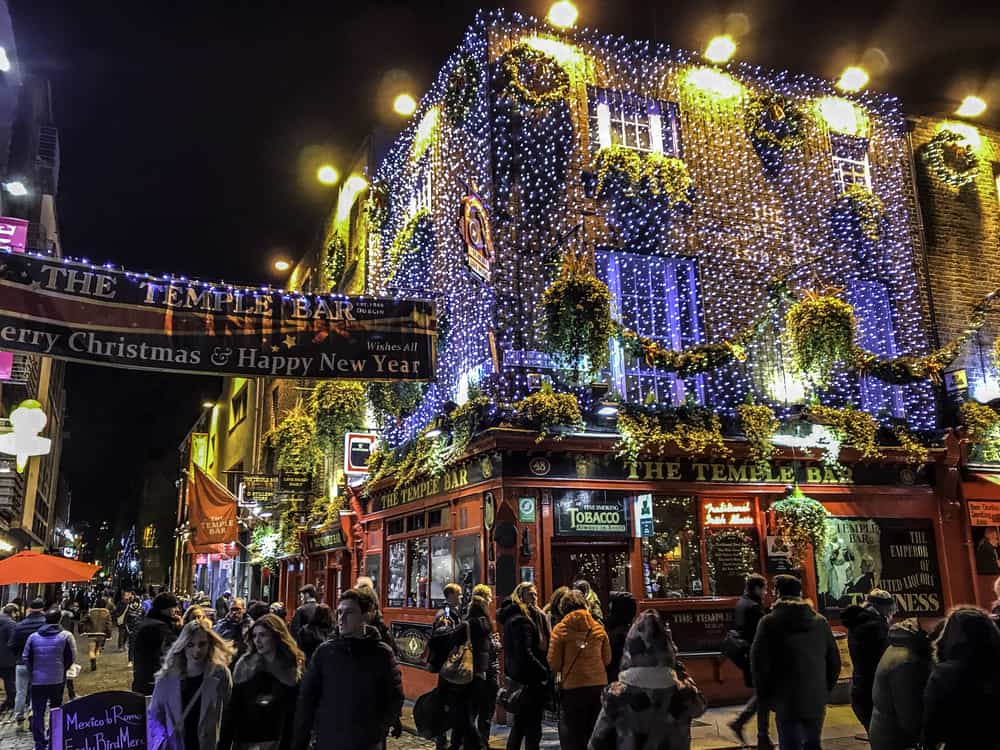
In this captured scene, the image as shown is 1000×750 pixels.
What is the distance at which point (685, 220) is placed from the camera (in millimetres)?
16641

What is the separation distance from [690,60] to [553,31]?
10.3ft

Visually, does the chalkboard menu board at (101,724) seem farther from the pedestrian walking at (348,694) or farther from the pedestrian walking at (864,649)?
the pedestrian walking at (864,649)

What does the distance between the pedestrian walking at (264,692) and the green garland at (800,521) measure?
10.8 m

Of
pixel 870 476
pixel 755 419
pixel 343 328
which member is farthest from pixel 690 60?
pixel 343 328

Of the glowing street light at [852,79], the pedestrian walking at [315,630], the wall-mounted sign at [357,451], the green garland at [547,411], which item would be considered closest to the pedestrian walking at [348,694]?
the pedestrian walking at [315,630]

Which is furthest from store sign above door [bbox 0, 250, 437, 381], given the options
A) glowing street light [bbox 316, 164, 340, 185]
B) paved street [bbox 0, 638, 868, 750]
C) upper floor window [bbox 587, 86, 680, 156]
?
glowing street light [bbox 316, 164, 340, 185]

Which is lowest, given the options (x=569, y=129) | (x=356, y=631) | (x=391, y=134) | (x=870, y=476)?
(x=356, y=631)

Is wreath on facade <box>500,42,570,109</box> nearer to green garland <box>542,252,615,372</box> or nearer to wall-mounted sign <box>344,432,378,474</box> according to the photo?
green garland <box>542,252,615,372</box>

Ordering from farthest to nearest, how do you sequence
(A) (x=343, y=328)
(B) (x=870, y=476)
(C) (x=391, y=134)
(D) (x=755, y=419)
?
(C) (x=391, y=134), (B) (x=870, y=476), (D) (x=755, y=419), (A) (x=343, y=328)

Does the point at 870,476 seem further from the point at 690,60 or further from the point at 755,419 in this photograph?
the point at 690,60

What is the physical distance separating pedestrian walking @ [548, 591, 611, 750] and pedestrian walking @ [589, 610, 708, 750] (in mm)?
2899

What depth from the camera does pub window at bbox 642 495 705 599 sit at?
14.8 metres

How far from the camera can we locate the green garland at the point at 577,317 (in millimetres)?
13680

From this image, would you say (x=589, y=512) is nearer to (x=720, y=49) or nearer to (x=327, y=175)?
(x=720, y=49)
